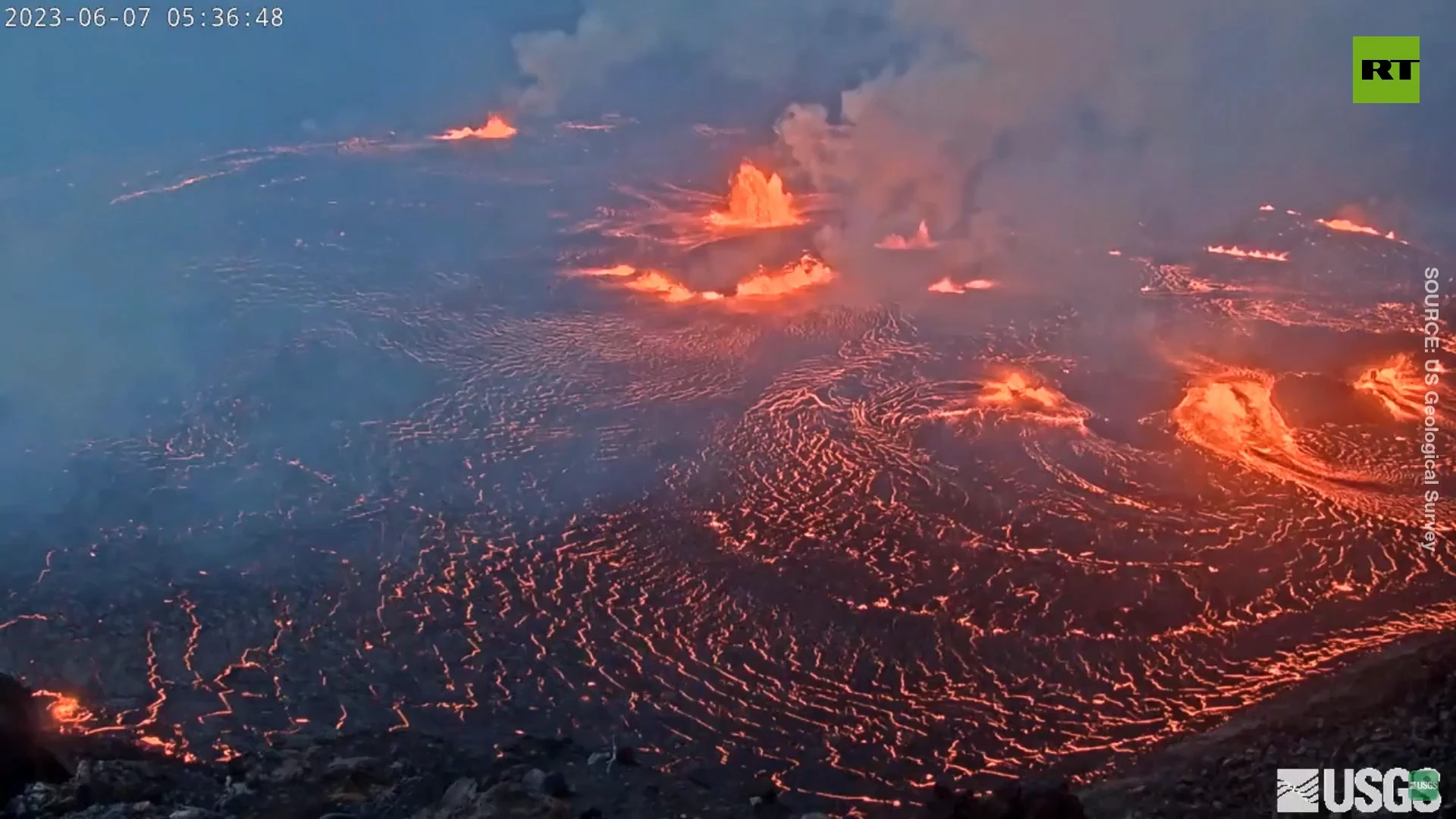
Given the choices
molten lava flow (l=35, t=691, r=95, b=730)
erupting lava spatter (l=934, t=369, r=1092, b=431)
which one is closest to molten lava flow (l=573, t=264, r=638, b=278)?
erupting lava spatter (l=934, t=369, r=1092, b=431)

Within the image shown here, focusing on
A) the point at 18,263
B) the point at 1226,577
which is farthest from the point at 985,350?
the point at 18,263

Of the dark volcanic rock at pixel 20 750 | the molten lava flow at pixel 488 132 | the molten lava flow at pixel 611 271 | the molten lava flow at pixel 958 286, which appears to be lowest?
the dark volcanic rock at pixel 20 750

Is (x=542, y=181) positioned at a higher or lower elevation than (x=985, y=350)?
higher

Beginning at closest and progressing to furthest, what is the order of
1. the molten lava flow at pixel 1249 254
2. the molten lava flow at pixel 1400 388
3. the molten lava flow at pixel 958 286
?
the molten lava flow at pixel 1400 388
the molten lava flow at pixel 958 286
the molten lava flow at pixel 1249 254

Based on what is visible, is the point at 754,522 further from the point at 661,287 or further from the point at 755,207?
the point at 755,207

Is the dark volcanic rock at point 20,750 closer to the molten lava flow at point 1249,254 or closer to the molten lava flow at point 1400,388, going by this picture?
the molten lava flow at point 1400,388

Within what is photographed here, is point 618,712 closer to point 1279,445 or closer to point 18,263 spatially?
point 1279,445

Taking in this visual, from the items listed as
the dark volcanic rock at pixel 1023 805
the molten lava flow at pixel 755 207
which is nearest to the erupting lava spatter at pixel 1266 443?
the dark volcanic rock at pixel 1023 805
